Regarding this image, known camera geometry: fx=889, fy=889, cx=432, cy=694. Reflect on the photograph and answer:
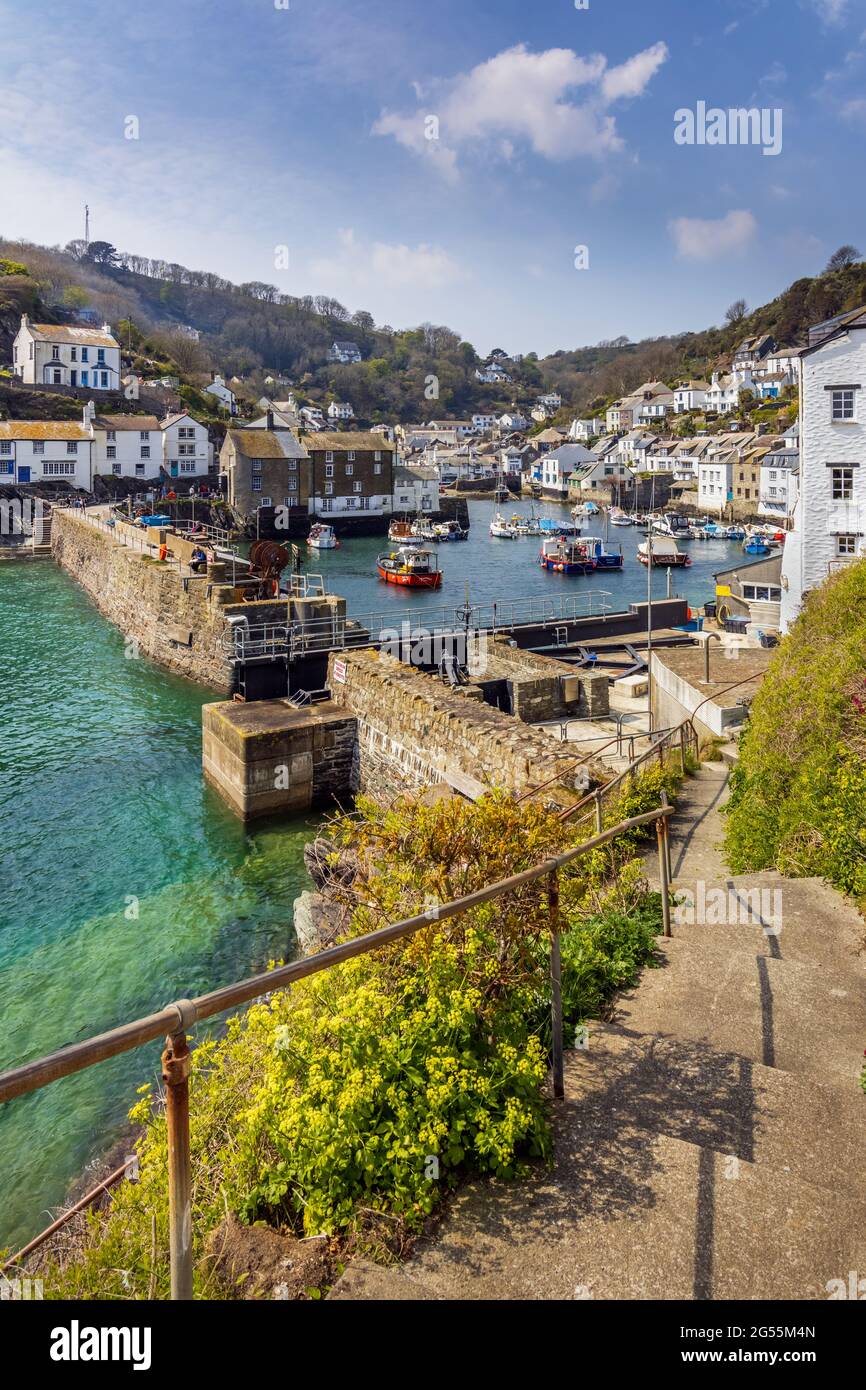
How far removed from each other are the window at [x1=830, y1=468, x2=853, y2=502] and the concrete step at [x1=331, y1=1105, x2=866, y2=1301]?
21.9 m

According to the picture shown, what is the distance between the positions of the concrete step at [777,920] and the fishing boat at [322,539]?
228ft

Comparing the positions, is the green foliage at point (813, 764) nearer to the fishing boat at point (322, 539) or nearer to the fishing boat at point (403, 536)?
the fishing boat at point (322, 539)

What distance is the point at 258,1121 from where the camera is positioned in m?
4.18

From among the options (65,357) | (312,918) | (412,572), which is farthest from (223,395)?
(312,918)

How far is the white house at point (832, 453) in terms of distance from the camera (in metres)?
22.4

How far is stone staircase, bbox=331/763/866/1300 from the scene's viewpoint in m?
3.51

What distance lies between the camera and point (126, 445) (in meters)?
82.2

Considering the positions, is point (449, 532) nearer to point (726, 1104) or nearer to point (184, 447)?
point (184, 447)

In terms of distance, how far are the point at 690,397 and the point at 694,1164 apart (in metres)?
164

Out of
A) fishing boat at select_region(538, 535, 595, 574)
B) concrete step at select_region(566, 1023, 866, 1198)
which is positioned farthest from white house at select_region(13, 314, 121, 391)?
concrete step at select_region(566, 1023, 866, 1198)

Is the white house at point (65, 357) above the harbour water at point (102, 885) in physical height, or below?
above

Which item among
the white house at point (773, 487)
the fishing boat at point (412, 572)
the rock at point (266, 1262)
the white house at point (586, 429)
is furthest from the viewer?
the white house at point (586, 429)

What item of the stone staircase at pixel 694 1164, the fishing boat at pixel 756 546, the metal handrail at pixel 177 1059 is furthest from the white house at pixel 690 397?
the metal handrail at pixel 177 1059
